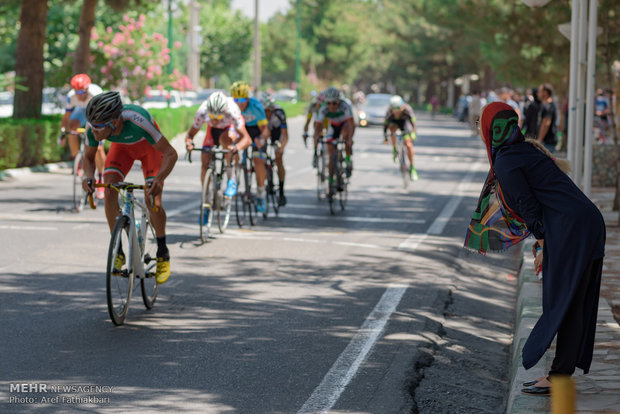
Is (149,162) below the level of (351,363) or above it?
above

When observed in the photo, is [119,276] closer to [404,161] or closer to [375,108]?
[404,161]

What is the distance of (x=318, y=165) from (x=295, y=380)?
10.2m

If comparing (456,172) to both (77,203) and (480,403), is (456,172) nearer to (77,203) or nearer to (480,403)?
(77,203)

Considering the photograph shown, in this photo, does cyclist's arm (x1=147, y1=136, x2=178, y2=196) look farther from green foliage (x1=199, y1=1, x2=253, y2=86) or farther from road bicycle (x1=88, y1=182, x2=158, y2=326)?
green foliage (x1=199, y1=1, x2=253, y2=86)

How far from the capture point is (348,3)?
11156 cm

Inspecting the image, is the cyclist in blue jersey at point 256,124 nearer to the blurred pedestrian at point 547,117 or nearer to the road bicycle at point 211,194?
the road bicycle at point 211,194

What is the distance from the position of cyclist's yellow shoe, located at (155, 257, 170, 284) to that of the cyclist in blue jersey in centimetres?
573

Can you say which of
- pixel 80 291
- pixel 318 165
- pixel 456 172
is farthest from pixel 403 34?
pixel 80 291

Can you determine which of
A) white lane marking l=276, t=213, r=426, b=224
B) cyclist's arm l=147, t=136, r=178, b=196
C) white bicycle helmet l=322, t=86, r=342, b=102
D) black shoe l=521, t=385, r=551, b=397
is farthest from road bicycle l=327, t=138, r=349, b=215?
black shoe l=521, t=385, r=551, b=397

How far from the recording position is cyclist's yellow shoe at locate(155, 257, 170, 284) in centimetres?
882

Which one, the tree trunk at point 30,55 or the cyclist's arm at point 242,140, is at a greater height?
the tree trunk at point 30,55

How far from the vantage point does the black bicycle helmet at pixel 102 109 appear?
815 centimetres

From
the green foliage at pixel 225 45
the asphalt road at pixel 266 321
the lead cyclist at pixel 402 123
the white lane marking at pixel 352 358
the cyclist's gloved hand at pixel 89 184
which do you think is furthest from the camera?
the green foliage at pixel 225 45

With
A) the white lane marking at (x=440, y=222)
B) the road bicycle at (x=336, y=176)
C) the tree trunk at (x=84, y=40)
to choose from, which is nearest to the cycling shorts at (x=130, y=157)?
the white lane marking at (x=440, y=222)
